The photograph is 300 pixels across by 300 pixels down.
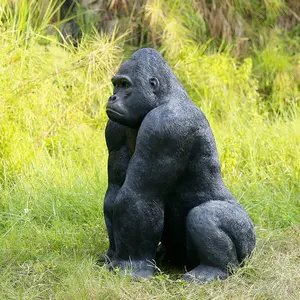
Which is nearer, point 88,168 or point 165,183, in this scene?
point 165,183

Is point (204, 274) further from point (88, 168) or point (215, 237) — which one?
point (88, 168)

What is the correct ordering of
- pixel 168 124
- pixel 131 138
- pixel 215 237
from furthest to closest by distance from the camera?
pixel 131 138, pixel 215 237, pixel 168 124

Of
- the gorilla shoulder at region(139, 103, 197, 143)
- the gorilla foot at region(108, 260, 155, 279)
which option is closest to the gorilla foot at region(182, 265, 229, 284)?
the gorilla foot at region(108, 260, 155, 279)

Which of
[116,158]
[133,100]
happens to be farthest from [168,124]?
[116,158]

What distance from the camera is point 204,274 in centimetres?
312

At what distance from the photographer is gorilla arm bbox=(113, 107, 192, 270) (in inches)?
117

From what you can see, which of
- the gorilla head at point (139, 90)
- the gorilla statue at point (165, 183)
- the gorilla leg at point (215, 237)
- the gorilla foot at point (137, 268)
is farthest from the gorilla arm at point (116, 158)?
the gorilla leg at point (215, 237)

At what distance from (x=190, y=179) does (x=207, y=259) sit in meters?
0.38

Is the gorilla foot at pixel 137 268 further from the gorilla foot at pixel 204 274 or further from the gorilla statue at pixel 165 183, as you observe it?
the gorilla foot at pixel 204 274

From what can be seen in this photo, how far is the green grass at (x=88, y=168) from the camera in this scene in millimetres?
3135

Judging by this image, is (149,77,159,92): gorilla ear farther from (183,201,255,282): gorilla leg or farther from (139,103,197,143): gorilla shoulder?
(183,201,255,282): gorilla leg

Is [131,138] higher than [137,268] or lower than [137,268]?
higher

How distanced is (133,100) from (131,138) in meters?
0.22

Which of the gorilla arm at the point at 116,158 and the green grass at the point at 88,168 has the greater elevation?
the gorilla arm at the point at 116,158
